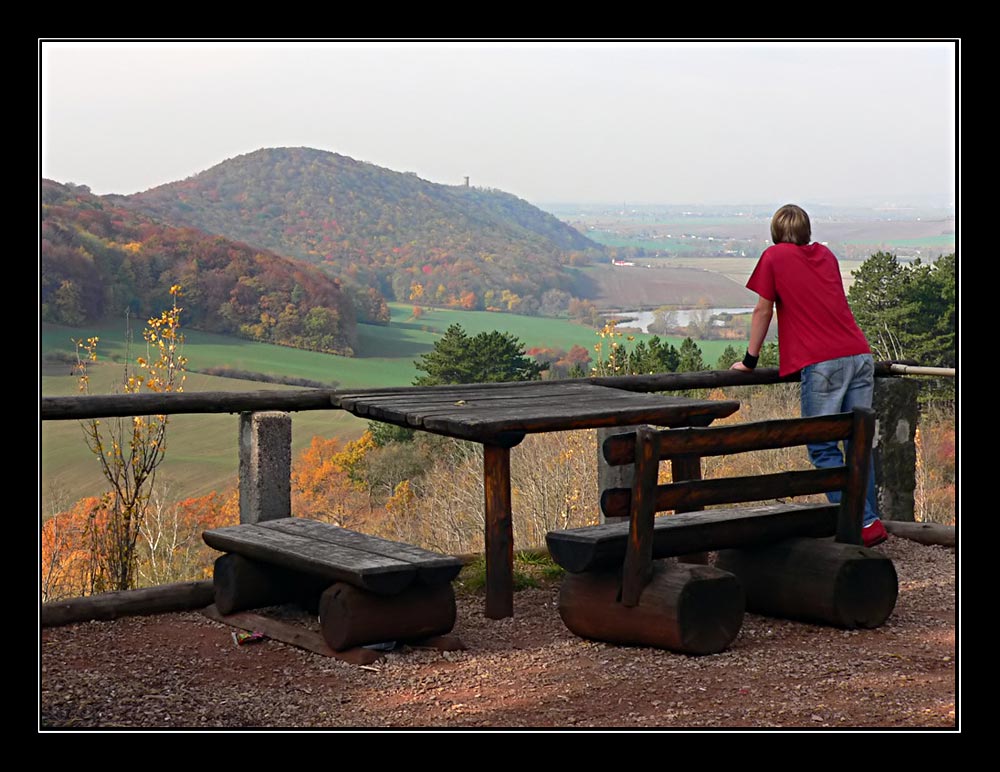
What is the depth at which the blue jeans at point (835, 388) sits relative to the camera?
6.30 meters

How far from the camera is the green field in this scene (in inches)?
1521

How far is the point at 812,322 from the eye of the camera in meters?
6.30

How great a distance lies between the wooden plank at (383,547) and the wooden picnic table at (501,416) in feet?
1.40

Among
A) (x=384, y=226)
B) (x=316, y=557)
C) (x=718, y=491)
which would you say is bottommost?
(x=316, y=557)

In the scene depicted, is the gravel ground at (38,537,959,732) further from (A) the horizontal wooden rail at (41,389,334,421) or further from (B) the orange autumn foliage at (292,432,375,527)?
(B) the orange autumn foliage at (292,432,375,527)

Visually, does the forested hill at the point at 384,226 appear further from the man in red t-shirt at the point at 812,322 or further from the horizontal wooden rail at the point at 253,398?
the man in red t-shirt at the point at 812,322

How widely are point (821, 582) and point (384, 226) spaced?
7056 centimetres

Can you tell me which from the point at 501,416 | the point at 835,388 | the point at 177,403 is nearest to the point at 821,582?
the point at 835,388

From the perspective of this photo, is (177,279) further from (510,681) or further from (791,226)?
(510,681)

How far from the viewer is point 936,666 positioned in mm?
4836

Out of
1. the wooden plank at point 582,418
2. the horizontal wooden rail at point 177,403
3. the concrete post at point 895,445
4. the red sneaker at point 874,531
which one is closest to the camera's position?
the wooden plank at point 582,418

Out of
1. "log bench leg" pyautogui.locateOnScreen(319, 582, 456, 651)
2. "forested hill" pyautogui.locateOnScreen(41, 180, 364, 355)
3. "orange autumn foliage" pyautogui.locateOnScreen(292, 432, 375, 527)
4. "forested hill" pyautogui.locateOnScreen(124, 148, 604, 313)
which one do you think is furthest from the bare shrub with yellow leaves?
"forested hill" pyautogui.locateOnScreen(124, 148, 604, 313)

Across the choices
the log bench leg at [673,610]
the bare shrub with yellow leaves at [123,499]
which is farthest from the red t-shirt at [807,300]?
the bare shrub with yellow leaves at [123,499]

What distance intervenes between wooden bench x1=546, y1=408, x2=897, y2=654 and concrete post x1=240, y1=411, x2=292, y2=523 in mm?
1573
